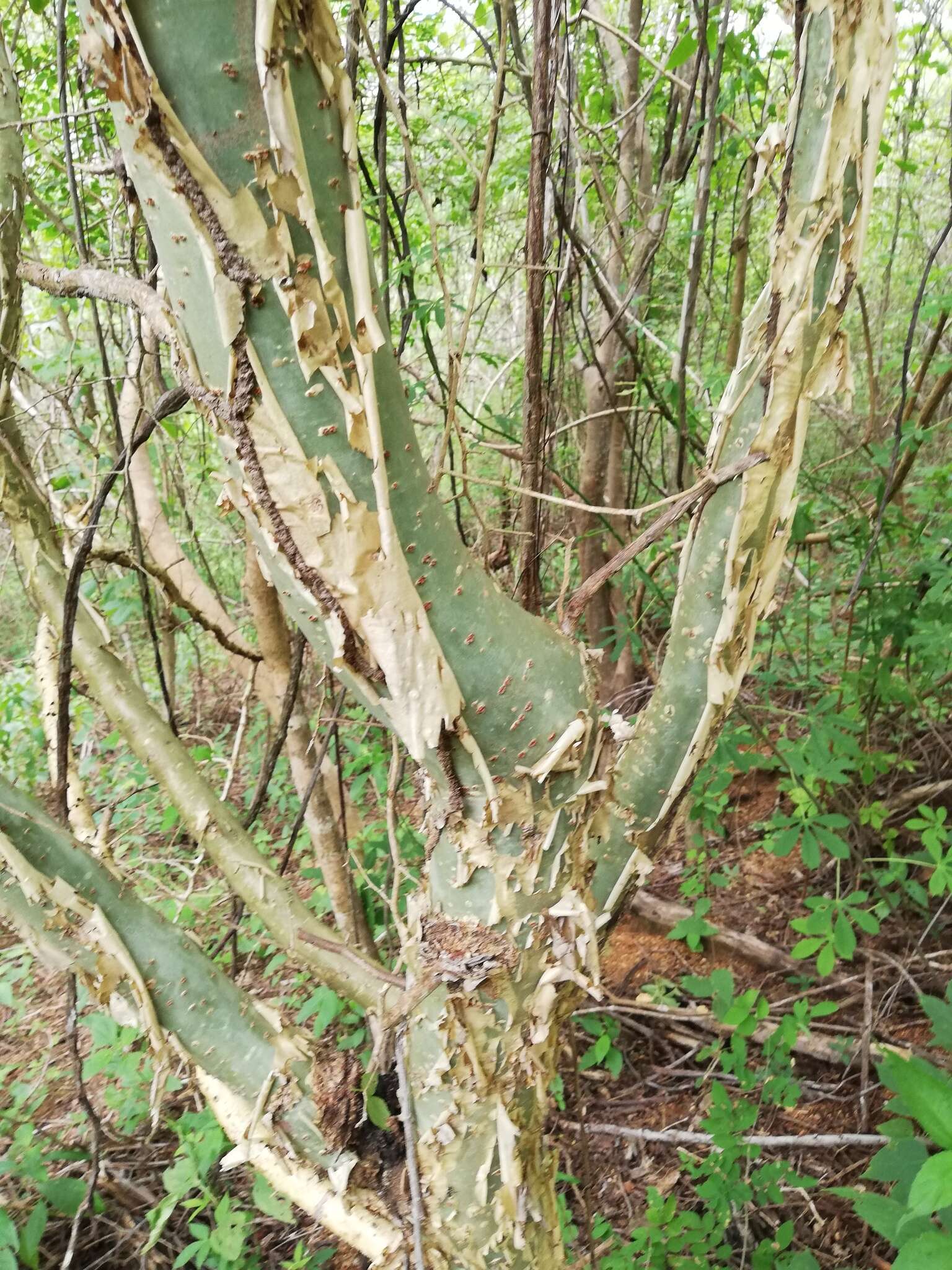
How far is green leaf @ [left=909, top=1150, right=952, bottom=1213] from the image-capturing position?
2.88ft

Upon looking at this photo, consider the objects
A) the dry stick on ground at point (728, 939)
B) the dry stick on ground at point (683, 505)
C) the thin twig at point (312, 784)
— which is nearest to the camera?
the dry stick on ground at point (683, 505)

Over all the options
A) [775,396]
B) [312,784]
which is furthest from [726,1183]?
[775,396]

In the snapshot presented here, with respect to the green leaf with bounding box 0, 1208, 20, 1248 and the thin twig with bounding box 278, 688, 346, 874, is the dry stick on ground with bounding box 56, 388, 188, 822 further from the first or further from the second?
the green leaf with bounding box 0, 1208, 20, 1248

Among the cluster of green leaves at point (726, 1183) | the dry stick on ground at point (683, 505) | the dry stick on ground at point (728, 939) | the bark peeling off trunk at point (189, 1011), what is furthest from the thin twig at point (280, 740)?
the dry stick on ground at point (728, 939)

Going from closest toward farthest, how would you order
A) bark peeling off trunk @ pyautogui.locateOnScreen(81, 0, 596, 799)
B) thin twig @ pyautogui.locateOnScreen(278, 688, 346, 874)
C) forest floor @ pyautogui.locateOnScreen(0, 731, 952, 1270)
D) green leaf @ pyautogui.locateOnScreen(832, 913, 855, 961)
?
bark peeling off trunk @ pyautogui.locateOnScreen(81, 0, 596, 799), thin twig @ pyautogui.locateOnScreen(278, 688, 346, 874), forest floor @ pyautogui.locateOnScreen(0, 731, 952, 1270), green leaf @ pyautogui.locateOnScreen(832, 913, 855, 961)

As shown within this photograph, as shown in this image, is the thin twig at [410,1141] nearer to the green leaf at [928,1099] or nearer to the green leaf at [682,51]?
the green leaf at [928,1099]

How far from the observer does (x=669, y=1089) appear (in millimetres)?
1893

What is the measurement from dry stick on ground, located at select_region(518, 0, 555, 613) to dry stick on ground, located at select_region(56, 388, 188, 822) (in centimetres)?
45

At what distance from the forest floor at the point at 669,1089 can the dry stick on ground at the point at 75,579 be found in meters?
0.85

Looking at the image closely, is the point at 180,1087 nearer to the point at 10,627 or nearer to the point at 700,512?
the point at 700,512

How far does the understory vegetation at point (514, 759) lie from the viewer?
0.77 meters

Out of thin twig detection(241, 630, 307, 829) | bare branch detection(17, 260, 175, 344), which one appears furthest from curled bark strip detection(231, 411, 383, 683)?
thin twig detection(241, 630, 307, 829)

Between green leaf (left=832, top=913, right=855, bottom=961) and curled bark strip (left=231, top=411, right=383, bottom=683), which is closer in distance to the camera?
curled bark strip (left=231, top=411, right=383, bottom=683)

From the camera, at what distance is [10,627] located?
5441 millimetres
